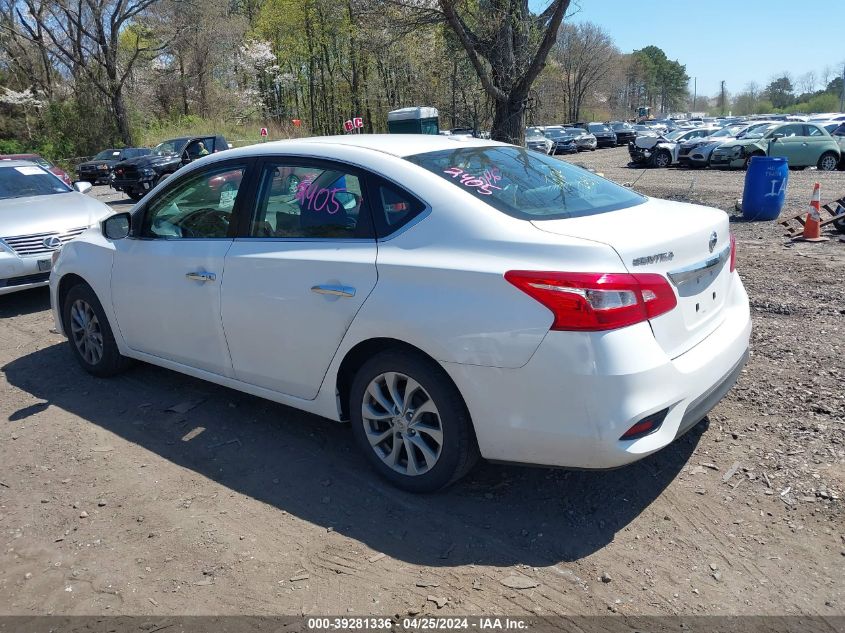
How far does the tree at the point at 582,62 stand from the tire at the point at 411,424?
67.3 meters

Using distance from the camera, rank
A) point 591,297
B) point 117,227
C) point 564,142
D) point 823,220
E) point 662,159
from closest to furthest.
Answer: point 591,297 < point 117,227 < point 823,220 < point 662,159 < point 564,142

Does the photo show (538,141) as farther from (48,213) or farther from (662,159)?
(48,213)

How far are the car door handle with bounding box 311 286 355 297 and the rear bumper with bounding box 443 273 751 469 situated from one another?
0.65 m

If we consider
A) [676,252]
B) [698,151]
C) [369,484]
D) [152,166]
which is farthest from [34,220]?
[698,151]

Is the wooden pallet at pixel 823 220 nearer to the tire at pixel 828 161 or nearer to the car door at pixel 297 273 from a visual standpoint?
the car door at pixel 297 273

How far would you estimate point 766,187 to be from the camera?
446 inches

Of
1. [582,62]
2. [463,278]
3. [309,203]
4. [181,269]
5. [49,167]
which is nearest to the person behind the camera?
[463,278]

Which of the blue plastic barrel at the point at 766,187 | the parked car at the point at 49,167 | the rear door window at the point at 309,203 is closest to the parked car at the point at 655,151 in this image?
the blue plastic barrel at the point at 766,187

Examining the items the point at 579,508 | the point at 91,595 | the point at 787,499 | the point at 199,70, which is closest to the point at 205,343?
the point at 91,595

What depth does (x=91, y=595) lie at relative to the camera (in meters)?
2.82

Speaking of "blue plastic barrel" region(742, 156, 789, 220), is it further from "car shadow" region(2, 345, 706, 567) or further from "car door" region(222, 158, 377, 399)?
"car door" region(222, 158, 377, 399)

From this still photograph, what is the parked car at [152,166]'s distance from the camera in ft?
62.3

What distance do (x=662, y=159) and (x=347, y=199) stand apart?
26393 mm

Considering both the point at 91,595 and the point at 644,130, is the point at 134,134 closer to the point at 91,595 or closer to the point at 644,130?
the point at 644,130
